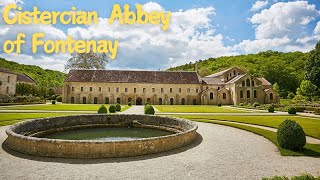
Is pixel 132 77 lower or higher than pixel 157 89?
higher

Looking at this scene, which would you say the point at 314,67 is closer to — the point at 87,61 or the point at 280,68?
the point at 280,68

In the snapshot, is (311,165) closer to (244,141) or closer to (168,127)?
(244,141)

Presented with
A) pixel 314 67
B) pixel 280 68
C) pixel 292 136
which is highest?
pixel 280 68

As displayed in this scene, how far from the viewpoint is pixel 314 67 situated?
183 feet

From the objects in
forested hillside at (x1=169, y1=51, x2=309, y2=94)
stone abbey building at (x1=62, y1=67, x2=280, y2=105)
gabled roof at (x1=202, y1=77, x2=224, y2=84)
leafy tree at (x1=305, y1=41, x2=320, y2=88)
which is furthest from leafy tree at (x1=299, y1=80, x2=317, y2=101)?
gabled roof at (x1=202, y1=77, x2=224, y2=84)

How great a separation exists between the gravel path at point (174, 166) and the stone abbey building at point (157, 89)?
41240mm

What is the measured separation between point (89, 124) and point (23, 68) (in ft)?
284

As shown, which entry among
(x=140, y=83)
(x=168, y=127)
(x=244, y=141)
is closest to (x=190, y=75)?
(x=140, y=83)

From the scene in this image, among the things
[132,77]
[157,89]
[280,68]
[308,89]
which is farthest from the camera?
[280,68]

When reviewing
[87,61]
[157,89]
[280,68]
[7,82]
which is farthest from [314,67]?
[7,82]

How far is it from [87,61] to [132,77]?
11967 mm

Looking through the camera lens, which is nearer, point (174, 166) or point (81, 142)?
point (174, 166)

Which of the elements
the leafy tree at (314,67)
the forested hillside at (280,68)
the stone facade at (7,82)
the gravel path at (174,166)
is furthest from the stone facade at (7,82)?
the leafy tree at (314,67)

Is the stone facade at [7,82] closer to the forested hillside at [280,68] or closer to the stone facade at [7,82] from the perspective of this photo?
the stone facade at [7,82]
